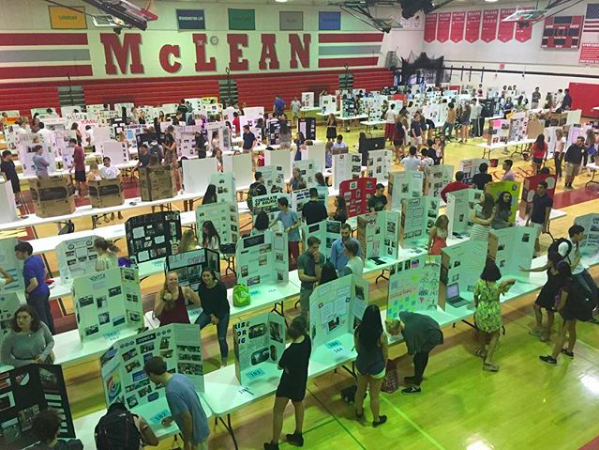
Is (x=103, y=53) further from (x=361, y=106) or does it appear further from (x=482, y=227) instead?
(x=482, y=227)

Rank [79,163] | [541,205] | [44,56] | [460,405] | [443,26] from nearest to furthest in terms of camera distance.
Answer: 1. [460,405]
2. [541,205]
3. [79,163]
4. [44,56]
5. [443,26]

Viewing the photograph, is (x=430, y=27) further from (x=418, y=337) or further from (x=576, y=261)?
(x=418, y=337)

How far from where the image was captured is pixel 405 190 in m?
8.70

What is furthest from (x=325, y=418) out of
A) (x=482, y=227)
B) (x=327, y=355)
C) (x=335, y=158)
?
(x=335, y=158)

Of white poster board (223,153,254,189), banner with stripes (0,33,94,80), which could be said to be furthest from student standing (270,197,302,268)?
banner with stripes (0,33,94,80)

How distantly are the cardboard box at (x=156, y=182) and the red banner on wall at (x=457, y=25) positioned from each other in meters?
23.9

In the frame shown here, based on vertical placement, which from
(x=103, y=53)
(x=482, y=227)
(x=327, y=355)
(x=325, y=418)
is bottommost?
(x=325, y=418)

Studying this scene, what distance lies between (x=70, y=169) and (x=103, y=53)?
36.7 feet

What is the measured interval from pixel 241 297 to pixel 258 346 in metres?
1.10

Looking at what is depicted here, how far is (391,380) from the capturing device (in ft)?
17.4

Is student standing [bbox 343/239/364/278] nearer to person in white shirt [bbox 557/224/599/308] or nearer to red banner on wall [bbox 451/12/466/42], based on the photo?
person in white shirt [bbox 557/224/599/308]

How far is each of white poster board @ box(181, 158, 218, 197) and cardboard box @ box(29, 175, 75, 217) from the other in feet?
6.95

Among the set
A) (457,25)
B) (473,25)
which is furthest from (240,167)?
(457,25)

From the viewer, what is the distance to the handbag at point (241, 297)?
218 inches
